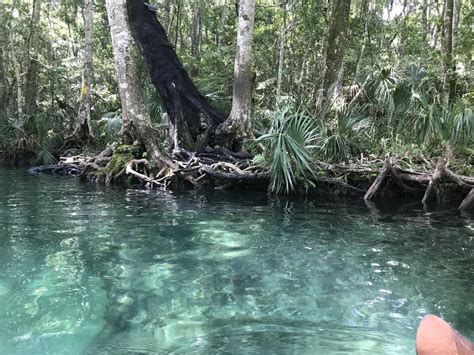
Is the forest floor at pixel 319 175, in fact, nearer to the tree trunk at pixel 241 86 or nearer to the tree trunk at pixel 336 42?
the tree trunk at pixel 241 86

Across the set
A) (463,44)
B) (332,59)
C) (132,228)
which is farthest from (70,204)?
(463,44)

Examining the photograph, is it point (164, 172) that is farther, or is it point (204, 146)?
point (204, 146)

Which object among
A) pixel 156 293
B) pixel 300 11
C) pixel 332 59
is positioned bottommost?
pixel 156 293

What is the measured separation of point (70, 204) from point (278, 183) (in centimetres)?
420

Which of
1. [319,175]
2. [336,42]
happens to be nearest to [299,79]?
[336,42]

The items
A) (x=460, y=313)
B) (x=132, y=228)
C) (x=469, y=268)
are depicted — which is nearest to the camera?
(x=460, y=313)

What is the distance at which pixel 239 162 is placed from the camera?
1129 cm

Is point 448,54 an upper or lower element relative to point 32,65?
lower

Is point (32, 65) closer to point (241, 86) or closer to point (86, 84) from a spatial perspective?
point (86, 84)

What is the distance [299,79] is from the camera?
722 inches

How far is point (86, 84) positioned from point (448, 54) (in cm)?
1207

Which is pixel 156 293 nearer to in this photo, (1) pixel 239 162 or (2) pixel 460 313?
(2) pixel 460 313

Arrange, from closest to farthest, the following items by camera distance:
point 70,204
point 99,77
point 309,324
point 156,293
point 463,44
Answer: point 309,324 < point 156,293 < point 70,204 < point 463,44 < point 99,77

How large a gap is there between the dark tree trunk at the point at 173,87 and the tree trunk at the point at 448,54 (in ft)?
19.1
